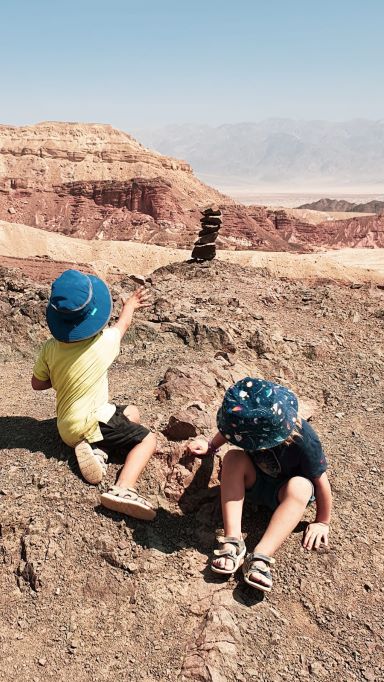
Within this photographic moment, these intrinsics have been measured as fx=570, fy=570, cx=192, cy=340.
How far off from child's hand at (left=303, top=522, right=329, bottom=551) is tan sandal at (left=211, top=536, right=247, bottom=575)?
58 centimetres

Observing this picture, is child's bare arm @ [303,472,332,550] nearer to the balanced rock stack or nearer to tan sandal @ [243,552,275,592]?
tan sandal @ [243,552,275,592]

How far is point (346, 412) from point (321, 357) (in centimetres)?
174

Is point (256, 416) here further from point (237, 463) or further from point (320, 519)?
point (320, 519)

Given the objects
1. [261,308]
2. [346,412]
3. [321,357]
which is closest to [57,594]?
[346,412]

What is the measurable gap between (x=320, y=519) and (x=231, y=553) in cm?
84

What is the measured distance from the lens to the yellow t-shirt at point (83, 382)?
404 centimetres

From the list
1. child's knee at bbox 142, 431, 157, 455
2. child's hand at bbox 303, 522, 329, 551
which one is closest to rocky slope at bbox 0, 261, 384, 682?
child's hand at bbox 303, 522, 329, 551

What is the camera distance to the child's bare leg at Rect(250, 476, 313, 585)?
3566mm

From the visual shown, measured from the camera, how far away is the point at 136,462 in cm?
402

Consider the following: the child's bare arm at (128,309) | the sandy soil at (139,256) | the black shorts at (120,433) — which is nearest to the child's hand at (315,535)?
the black shorts at (120,433)

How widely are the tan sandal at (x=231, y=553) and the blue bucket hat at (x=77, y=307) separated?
1620 millimetres

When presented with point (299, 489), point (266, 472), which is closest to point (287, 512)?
point (299, 489)

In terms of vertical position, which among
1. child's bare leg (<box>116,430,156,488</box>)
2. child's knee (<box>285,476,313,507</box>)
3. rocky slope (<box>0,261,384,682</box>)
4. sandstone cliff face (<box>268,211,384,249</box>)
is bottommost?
sandstone cliff face (<box>268,211,384,249</box>)

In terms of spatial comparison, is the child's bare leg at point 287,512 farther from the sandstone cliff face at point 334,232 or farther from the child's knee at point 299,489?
the sandstone cliff face at point 334,232
